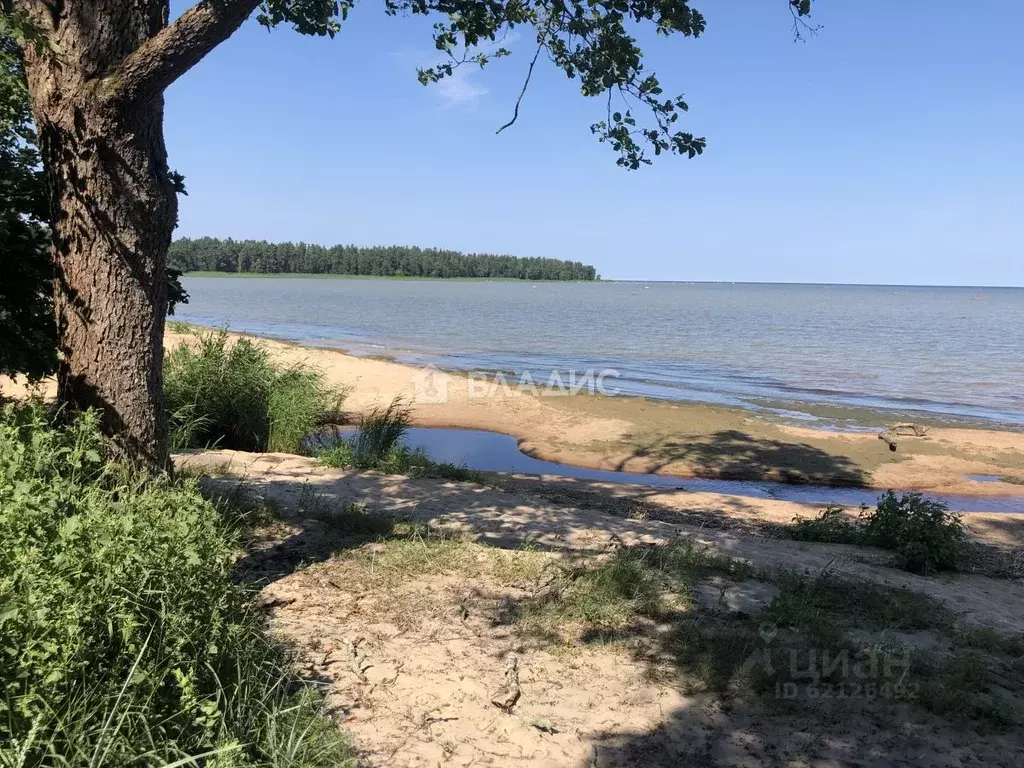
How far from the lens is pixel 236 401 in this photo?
10.8m

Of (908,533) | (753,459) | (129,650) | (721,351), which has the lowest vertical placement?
(753,459)

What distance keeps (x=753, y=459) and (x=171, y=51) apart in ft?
39.4

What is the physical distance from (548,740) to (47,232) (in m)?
4.71

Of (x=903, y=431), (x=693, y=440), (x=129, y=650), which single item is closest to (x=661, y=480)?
(x=693, y=440)

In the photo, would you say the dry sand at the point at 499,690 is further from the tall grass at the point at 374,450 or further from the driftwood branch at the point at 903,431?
the driftwood branch at the point at 903,431

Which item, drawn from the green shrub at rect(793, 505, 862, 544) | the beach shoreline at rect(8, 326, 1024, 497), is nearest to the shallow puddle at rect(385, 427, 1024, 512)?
the beach shoreline at rect(8, 326, 1024, 497)

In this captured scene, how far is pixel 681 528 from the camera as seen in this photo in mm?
7359

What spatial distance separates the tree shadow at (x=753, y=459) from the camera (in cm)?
1262

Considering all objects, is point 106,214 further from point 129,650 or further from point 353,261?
point 353,261

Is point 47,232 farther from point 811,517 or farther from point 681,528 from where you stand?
point 811,517

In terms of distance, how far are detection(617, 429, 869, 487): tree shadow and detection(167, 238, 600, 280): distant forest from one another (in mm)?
117260

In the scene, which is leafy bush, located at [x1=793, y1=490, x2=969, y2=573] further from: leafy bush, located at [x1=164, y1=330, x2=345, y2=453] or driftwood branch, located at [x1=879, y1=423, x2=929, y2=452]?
driftwood branch, located at [x1=879, y1=423, x2=929, y2=452]

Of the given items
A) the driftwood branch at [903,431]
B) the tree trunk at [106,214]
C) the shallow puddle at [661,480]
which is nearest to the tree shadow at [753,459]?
the shallow puddle at [661,480]

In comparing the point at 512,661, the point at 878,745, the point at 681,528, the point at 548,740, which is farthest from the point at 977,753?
the point at 681,528
